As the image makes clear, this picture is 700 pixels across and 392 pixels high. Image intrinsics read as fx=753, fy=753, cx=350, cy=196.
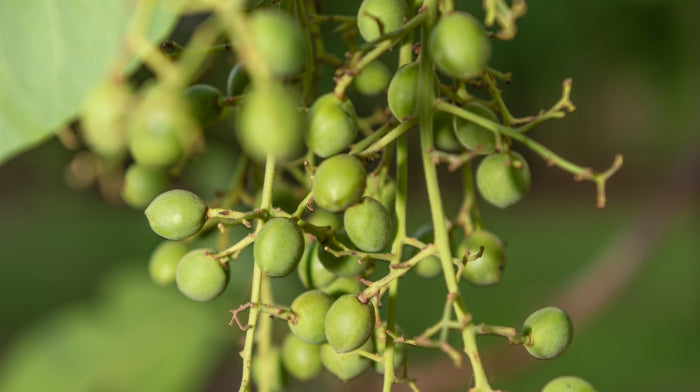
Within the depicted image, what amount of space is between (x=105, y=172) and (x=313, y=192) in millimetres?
237

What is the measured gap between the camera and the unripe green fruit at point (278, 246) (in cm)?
85

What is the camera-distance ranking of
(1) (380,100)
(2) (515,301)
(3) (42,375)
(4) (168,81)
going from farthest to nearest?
1. (2) (515,301)
2. (1) (380,100)
3. (3) (42,375)
4. (4) (168,81)

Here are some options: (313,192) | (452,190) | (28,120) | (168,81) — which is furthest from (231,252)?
(452,190)

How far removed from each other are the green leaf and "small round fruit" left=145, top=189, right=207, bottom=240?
19cm

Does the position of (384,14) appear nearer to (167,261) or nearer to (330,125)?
(330,125)

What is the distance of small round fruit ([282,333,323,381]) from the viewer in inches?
45.2

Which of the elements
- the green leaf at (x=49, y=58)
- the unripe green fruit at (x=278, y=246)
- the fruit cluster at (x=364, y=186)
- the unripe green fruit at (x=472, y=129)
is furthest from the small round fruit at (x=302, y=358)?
the green leaf at (x=49, y=58)

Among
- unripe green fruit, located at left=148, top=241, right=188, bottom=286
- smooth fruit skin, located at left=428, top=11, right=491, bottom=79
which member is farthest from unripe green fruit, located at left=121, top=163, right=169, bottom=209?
smooth fruit skin, located at left=428, top=11, right=491, bottom=79

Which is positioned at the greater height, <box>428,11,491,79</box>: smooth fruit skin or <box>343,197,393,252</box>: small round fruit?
<box>428,11,491,79</box>: smooth fruit skin

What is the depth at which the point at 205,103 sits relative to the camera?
38.0 inches

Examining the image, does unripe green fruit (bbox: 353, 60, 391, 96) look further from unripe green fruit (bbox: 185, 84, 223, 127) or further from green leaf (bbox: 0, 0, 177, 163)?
green leaf (bbox: 0, 0, 177, 163)

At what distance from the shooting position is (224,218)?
3.20 ft

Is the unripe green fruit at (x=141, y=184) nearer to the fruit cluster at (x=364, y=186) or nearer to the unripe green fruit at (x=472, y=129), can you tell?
the fruit cluster at (x=364, y=186)

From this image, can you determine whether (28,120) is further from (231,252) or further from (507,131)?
(507,131)
